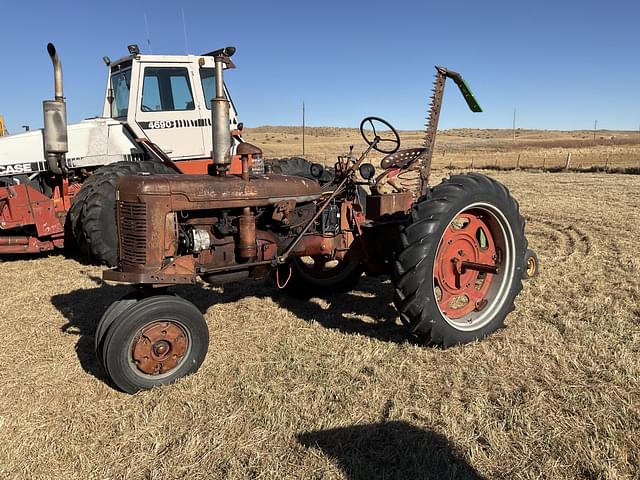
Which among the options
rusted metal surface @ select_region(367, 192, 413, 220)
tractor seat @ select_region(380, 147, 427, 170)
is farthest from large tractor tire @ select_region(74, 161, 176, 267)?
tractor seat @ select_region(380, 147, 427, 170)

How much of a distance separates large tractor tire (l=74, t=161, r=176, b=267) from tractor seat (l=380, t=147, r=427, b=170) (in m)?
3.20

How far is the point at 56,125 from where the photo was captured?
6.40m

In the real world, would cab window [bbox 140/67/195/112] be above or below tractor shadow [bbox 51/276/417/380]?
above

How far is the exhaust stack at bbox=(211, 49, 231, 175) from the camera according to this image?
3365 mm

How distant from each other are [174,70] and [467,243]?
16.2 ft

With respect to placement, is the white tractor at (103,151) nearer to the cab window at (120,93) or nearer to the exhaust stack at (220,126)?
the cab window at (120,93)

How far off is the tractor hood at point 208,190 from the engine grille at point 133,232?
5cm

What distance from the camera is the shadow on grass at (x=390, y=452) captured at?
2414 mm

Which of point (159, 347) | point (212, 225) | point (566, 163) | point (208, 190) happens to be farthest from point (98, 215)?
point (566, 163)

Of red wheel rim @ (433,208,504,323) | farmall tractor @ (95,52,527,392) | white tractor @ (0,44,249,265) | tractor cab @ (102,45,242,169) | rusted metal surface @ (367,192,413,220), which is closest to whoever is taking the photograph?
farmall tractor @ (95,52,527,392)

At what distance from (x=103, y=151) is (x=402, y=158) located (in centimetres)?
434

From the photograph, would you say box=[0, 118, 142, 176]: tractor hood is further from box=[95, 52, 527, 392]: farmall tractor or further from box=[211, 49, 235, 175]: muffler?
box=[211, 49, 235, 175]: muffler

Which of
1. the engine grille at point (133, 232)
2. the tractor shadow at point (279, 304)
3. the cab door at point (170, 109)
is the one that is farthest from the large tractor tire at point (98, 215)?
the engine grille at point (133, 232)

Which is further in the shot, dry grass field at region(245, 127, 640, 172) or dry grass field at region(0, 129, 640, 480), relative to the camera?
dry grass field at region(245, 127, 640, 172)
